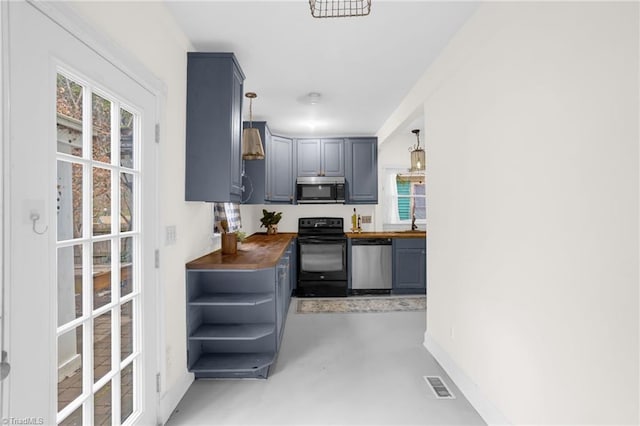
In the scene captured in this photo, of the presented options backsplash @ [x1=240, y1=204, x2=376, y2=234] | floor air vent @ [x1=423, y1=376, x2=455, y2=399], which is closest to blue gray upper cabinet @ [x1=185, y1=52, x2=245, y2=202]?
floor air vent @ [x1=423, y1=376, x2=455, y2=399]

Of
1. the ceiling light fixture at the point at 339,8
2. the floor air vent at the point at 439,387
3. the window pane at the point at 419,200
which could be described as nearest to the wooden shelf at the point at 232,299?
the floor air vent at the point at 439,387

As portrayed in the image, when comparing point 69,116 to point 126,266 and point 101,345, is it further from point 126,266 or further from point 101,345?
point 101,345

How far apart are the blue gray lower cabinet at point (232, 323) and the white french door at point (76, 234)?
1.64 feet

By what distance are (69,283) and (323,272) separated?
361cm

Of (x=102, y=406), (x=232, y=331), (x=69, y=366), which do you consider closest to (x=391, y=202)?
(x=232, y=331)

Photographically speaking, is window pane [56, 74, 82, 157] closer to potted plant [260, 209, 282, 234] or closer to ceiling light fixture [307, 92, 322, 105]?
ceiling light fixture [307, 92, 322, 105]

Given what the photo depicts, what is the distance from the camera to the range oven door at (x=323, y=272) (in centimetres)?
460

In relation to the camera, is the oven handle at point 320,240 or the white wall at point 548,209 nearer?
the white wall at point 548,209

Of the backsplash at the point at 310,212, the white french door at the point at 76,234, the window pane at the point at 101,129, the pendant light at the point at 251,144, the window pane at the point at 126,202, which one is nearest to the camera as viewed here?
the white french door at the point at 76,234

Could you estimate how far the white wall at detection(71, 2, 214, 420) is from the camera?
160cm

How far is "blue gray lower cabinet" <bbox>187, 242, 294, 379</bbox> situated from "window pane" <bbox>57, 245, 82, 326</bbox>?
98 centimetres

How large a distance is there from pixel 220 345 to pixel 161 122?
1.66m

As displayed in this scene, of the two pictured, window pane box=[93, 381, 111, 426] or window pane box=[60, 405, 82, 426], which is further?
window pane box=[93, 381, 111, 426]

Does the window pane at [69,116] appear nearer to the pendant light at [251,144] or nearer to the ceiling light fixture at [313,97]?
the pendant light at [251,144]
